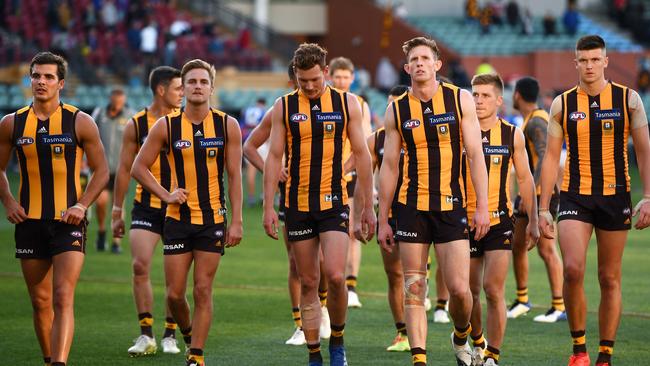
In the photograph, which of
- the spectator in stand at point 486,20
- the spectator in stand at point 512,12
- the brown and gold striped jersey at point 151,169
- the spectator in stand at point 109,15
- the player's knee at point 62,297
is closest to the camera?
the player's knee at point 62,297

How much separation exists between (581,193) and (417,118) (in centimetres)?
139

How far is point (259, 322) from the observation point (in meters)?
11.8

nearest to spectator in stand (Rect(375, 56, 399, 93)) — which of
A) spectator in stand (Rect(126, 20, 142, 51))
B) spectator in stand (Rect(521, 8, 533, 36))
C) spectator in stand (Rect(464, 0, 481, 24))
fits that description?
spectator in stand (Rect(464, 0, 481, 24))

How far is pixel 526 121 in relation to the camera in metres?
11.6

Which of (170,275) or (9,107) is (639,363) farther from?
(9,107)

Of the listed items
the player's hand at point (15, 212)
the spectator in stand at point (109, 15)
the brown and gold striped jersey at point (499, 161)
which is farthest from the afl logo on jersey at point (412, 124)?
the spectator in stand at point (109, 15)

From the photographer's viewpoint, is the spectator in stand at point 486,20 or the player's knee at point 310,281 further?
the spectator in stand at point 486,20

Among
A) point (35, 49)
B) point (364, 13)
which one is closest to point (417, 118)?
point (35, 49)

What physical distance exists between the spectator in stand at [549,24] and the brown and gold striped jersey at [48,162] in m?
33.7

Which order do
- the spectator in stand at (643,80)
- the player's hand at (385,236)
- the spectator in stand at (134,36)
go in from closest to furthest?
1. the player's hand at (385,236)
2. the spectator in stand at (134,36)
3. the spectator in stand at (643,80)

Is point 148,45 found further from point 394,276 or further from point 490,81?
point 490,81

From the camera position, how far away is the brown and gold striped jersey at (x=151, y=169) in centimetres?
1004

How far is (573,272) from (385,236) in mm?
1397

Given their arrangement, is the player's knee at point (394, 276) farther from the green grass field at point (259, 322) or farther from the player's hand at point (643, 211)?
the player's hand at point (643, 211)
